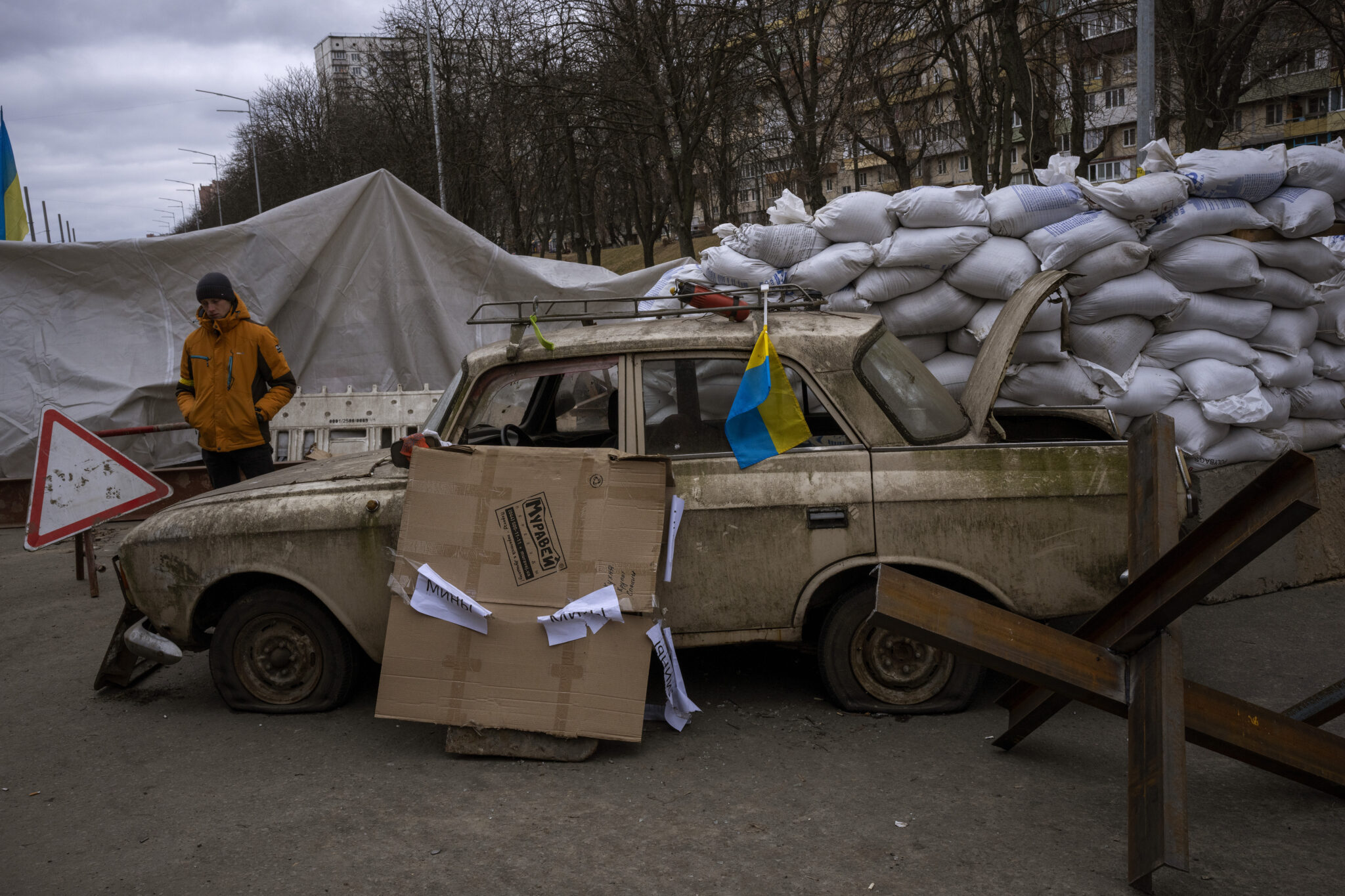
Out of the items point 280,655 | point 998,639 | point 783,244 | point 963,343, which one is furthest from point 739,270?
point 998,639

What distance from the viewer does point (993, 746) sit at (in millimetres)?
4016

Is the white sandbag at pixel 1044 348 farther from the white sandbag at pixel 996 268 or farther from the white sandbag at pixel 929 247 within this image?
the white sandbag at pixel 929 247

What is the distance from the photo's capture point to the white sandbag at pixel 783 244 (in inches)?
253

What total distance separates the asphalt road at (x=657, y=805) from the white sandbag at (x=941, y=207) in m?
2.70

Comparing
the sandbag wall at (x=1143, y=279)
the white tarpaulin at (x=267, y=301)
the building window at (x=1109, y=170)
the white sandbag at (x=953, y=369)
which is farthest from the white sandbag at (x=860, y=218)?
the building window at (x=1109, y=170)

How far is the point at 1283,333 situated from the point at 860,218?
2.56 meters

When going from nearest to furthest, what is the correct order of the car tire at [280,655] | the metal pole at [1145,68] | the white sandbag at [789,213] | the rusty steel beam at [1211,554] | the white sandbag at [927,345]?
the rusty steel beam at [1211,554] → the car tire at [280,655] → the white sandbag at [927,345] → the white sandbag at [789,213] → the metal pole at [1145,68]

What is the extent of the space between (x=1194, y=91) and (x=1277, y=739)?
12772 mm

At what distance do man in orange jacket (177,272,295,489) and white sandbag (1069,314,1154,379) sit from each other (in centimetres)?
459

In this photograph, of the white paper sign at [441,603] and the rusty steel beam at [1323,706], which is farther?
the white paper sign at [441,603]

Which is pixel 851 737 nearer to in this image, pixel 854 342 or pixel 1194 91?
pixel 854 342

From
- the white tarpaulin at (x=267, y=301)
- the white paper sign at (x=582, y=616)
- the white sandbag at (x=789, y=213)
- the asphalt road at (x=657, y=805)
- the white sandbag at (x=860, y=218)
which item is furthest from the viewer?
the white tarpaulin at (x=267, y=301)

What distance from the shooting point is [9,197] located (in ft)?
43.3

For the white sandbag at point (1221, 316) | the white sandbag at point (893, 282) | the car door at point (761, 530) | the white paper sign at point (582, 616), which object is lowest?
the white paper sign at point (582, 616)
